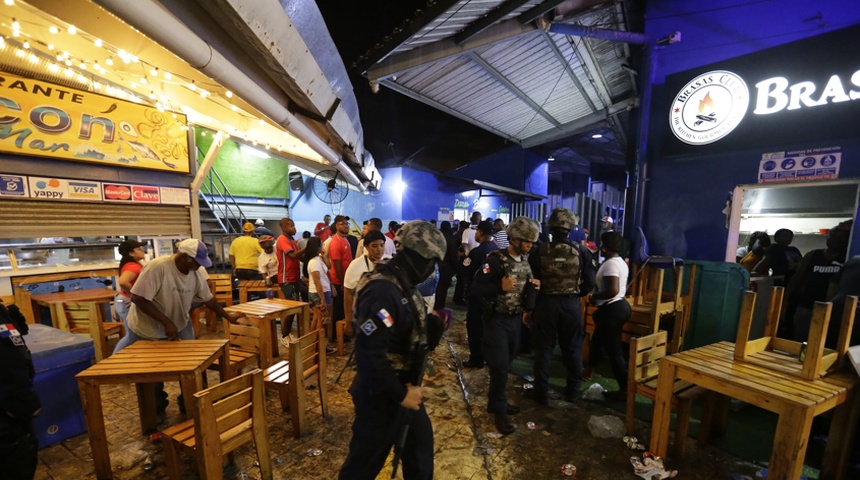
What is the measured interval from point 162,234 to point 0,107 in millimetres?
2183

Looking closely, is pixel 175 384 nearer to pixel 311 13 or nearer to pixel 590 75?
pixel 311 13

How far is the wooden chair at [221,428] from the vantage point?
211 centimetres

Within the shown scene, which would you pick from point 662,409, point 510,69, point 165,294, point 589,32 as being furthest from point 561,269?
point 510,69

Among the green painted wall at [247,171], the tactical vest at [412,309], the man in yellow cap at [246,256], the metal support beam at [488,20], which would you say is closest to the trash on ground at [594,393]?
the tactical vest at [412,309]

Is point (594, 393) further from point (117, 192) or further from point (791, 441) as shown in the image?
point (117, 192)

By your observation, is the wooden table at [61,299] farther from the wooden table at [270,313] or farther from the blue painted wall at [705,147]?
the blue painted wall at [705,147]

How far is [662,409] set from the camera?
2.82 m

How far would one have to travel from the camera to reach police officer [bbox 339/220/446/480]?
6.23 ft

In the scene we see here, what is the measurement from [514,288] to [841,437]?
264 cm

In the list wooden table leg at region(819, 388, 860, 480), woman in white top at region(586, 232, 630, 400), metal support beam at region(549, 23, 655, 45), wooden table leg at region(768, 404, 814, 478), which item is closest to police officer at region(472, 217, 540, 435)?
woman in white top at region(586, 232, 630, 400)

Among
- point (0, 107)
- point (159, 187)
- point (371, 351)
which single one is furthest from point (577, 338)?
point (0, 107)

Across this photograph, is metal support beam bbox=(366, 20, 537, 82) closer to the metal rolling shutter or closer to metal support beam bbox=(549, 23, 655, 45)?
metal support beam bbox=(549, 23, 655, 45)

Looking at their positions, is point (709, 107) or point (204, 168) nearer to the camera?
point (709, 107)

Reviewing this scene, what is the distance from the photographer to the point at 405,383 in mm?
2115
